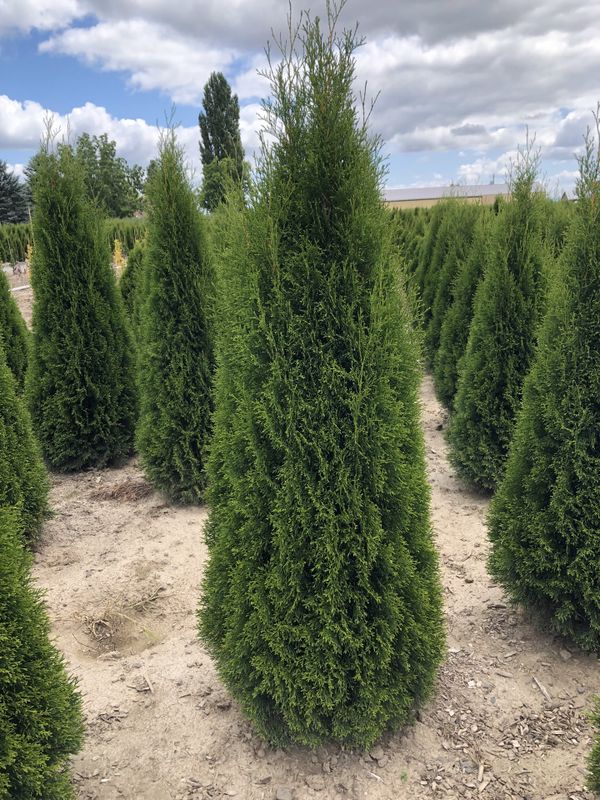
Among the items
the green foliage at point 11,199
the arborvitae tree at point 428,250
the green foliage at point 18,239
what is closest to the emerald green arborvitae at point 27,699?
the arborvitae tree at point 428,250

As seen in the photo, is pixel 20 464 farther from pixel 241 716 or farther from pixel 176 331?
pixel 241 716

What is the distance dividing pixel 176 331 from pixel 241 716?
3861mm

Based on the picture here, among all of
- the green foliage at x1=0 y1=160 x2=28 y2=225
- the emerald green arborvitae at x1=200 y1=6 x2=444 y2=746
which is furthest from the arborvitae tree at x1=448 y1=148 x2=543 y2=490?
the green foliage at x1=0 y1=160 x2=28 y2=225

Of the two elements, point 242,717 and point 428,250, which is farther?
point 428,250

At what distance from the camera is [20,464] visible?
5.10 metres

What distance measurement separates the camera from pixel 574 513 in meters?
3.57

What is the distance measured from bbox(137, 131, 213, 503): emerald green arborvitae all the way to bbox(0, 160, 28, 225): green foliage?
43.1 meters

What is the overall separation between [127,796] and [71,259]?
216 inches

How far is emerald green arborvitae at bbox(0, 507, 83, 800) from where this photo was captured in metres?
2.09

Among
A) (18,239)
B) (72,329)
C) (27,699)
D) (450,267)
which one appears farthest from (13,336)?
(18,239)

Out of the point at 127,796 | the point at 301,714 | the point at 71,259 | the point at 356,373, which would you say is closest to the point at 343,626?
the point at 301,714

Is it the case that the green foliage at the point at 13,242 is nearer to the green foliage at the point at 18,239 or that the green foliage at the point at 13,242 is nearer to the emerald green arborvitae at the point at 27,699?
the green foliage at the point at 18,239

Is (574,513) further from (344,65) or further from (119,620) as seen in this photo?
(119,620)

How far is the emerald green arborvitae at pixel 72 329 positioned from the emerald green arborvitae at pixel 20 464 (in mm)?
1399
